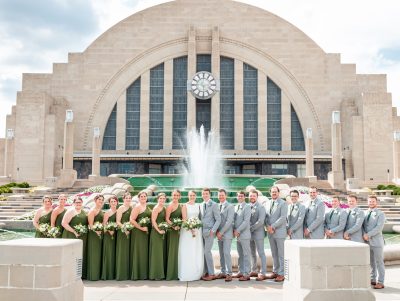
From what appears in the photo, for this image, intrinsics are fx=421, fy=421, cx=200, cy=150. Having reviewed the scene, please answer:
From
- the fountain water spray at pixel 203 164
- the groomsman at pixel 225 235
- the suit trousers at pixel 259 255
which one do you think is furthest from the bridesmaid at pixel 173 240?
the fountain water spray at pixel 203 164

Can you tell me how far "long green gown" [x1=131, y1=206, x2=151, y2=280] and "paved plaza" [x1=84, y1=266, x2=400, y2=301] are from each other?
0.76 feet

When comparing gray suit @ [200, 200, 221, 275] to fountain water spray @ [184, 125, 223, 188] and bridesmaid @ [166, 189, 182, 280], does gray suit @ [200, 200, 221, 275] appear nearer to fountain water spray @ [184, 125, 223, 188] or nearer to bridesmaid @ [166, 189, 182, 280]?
bridesmaid @ [166, 189, 182, 280]

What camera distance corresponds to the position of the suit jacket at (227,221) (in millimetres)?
8836

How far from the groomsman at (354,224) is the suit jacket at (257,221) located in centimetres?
171

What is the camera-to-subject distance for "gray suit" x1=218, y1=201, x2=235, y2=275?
8.75 m

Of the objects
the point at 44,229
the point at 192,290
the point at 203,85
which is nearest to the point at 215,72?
the point at 203,85

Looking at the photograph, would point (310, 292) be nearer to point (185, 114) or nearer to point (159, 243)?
point (159, 243)

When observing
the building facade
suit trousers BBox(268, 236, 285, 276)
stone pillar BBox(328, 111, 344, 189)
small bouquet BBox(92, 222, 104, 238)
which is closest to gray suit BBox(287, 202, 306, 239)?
suit trousers BBox(268, 236, 285, 276)

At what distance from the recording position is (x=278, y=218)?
8.98 m

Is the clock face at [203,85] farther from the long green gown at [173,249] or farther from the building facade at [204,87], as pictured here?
the long green gown at [173,249]

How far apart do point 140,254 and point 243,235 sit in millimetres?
2175

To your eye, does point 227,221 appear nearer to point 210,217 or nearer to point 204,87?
point 210,217

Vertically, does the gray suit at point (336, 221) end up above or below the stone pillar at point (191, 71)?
below

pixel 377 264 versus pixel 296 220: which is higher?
pixel 296 220
